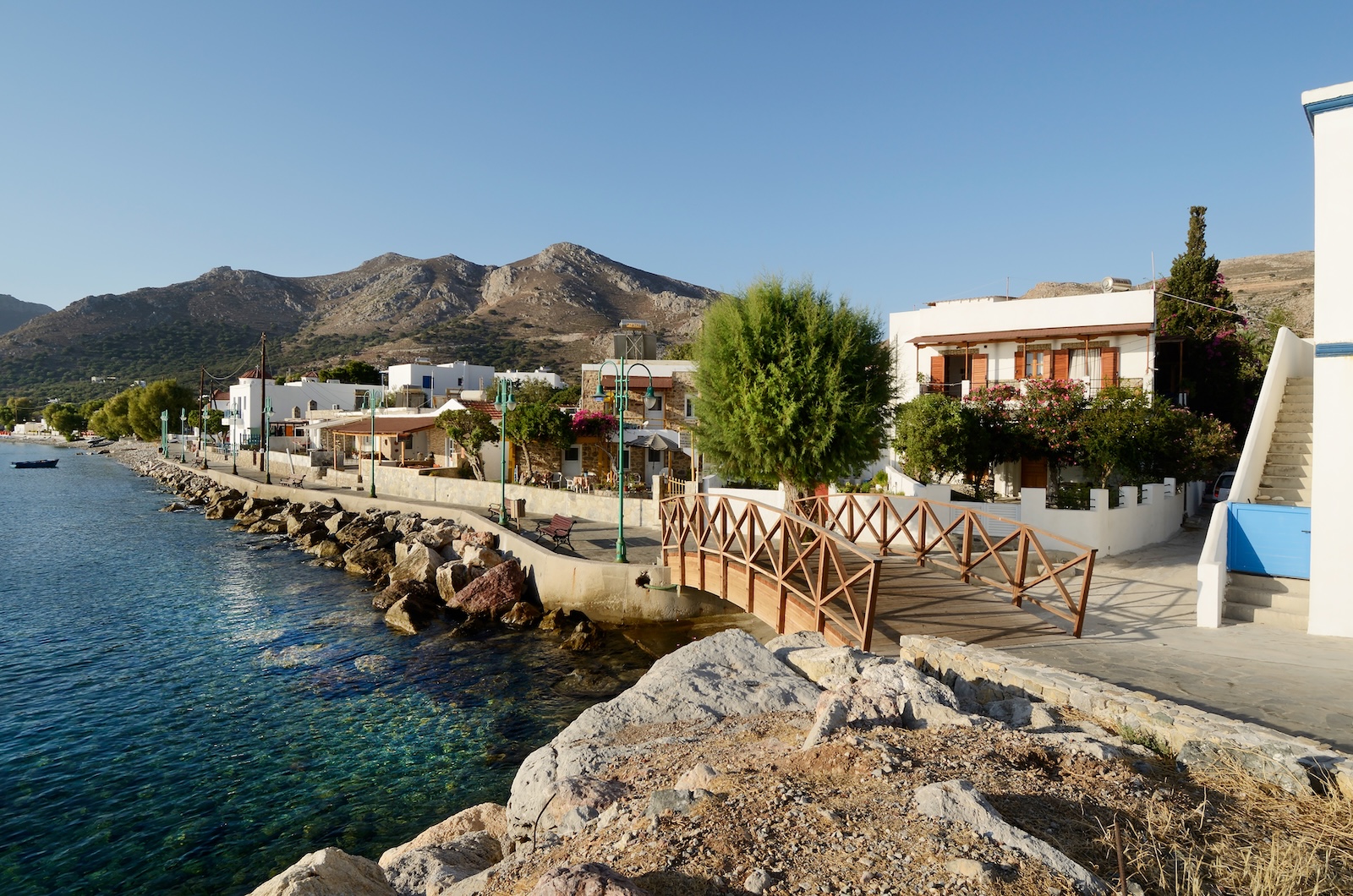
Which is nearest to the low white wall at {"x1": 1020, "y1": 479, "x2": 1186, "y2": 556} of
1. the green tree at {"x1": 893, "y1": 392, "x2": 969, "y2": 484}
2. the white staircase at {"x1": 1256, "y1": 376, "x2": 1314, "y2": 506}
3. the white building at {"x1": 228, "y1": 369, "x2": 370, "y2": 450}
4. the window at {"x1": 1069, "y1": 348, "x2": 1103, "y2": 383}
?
the white staircase at {"x1": 1256, "y1": 376, "x2": 1314, "y2": 506}

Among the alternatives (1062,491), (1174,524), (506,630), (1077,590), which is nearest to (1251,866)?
(1077,590)

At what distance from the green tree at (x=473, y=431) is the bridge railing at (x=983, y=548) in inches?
788

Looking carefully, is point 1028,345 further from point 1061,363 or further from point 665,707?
point 665,707

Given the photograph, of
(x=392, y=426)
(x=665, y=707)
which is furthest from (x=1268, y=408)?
(x=392, y=426)

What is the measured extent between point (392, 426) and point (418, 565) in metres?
24.3

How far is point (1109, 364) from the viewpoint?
2630 cm

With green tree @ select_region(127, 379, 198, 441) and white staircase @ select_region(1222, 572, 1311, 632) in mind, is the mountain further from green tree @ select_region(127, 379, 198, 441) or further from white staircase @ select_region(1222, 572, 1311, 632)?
white staircase @ select_region(1222, 572, 1311, 632)

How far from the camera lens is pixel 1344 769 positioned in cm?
540

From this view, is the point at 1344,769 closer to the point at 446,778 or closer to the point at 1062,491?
the point at 446,778

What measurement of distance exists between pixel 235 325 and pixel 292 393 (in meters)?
90.5

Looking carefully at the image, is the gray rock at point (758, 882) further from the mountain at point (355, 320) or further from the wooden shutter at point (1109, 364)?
the mountain at point (355, 320)

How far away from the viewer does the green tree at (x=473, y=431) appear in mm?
35188

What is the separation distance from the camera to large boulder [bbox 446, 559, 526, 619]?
59.3 ft

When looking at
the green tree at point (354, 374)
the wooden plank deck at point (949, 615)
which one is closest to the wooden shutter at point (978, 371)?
the wooden plank deck at point (949, 615)
